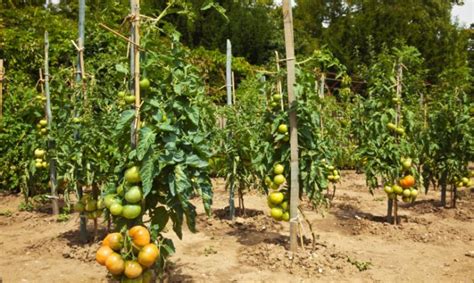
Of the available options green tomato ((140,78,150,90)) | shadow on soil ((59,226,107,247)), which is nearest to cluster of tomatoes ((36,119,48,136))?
shadow on soil ((59,226,107,247))

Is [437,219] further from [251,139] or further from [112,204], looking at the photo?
[112,204]

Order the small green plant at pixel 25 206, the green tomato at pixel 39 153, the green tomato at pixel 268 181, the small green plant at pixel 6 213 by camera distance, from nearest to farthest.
→ the green tomato at pixel 268 181 < the green tomato at pixel 39 153 < the small green plant at pixel 6 213 < the small green plant at pixel 25 206

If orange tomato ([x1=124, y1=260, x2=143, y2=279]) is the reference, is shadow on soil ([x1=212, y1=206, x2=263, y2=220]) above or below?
below

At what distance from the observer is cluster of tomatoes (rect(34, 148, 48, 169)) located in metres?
5.88

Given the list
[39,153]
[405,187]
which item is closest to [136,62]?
[39,153]

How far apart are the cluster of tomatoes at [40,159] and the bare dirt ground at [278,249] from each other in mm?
809

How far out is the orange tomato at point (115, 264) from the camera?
8.73 feet

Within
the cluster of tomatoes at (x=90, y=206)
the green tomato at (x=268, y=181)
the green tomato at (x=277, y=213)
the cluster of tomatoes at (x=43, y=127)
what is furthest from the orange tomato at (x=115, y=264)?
the cluster of tomatoes at (x=43, y=127)

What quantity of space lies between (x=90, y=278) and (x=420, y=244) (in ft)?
12.8

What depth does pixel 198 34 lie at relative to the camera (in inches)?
744

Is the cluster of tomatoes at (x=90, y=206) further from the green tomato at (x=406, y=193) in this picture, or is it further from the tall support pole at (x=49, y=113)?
the green tomato at (x=406, y=193)

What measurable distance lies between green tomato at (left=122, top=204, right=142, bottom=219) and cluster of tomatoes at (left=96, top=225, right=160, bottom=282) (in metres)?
0.08

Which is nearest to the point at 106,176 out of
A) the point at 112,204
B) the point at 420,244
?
the point at 112,204

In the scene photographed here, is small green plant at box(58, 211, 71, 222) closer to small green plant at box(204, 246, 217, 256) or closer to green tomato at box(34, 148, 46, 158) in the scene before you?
green tomato at box(34, 148, 46, 158)
